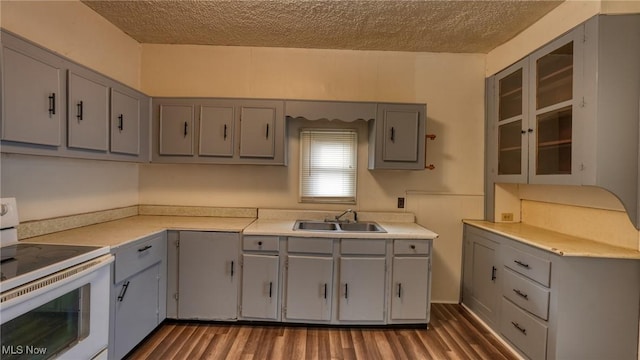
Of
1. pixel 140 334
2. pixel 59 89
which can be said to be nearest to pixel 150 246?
pixel 140 334

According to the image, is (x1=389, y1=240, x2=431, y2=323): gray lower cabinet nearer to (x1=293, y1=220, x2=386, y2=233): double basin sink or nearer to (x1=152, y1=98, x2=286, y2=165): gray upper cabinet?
(x1=293, y1=220, x2=386, y2=233): double basin sink

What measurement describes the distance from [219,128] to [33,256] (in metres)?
1.61

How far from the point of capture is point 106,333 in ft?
5.44

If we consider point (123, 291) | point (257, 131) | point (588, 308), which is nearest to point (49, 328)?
point (123, 291)

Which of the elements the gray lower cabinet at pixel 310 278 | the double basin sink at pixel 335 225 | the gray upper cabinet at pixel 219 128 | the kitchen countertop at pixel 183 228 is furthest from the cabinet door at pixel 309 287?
the gray upper cabinet at pixel 219 128

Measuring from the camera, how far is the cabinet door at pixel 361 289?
7.86 feet

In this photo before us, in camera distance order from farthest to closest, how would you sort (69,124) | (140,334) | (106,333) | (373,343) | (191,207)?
(191,207) → (373,343) → (140,334) → (69,124) → (106,333)

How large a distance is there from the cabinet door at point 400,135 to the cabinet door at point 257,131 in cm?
108

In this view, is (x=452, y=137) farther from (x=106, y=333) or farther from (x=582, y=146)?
(x=106, y=333)

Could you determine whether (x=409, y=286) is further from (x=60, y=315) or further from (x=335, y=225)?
Answer: (x=60, y=315)

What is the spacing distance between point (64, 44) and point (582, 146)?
12.3ft

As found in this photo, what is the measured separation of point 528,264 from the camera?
2.03 m

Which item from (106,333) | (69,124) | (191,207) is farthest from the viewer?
(191,207)

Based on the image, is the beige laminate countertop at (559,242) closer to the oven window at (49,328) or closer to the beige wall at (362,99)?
the beige wall at (362,99)
